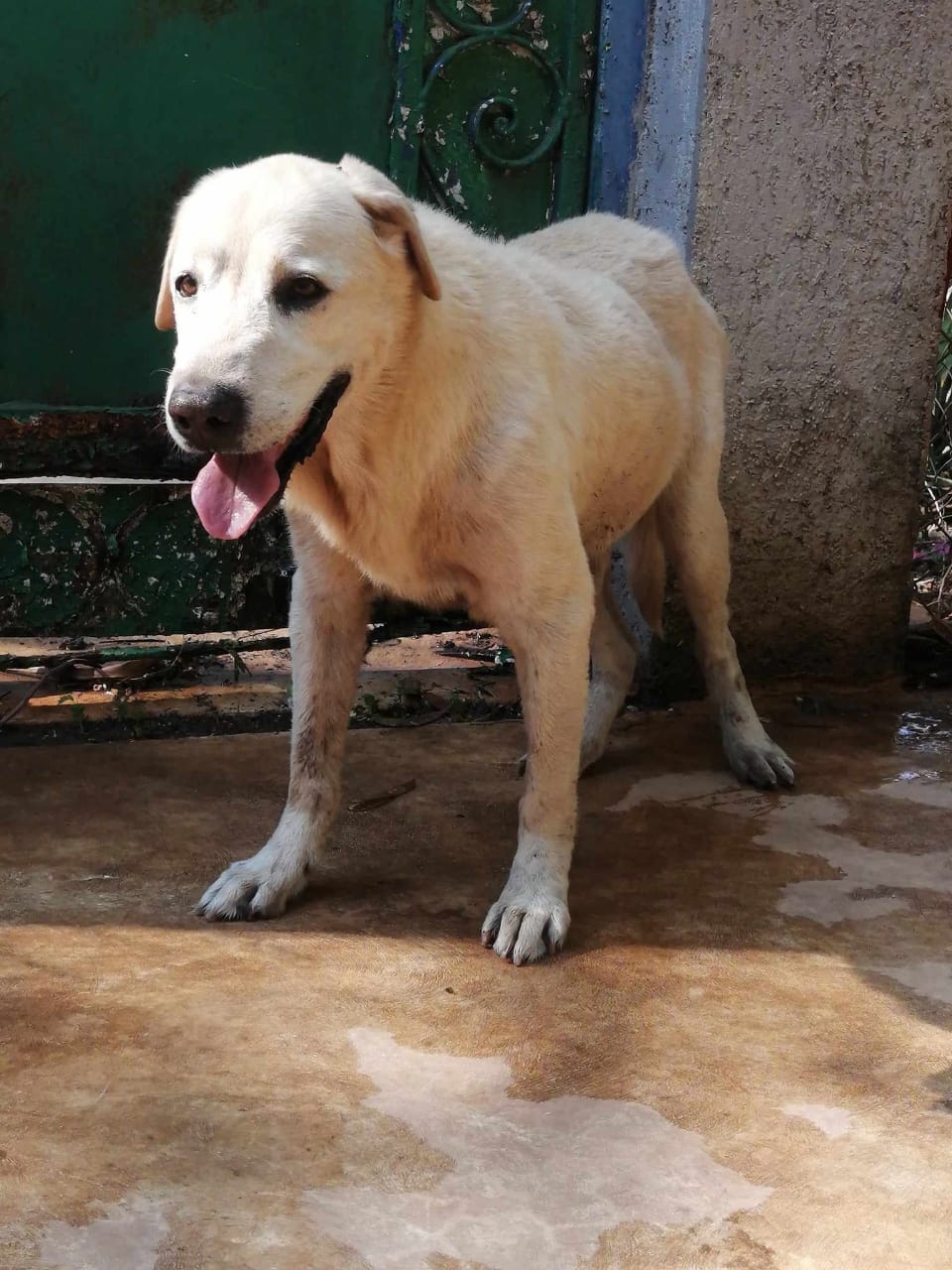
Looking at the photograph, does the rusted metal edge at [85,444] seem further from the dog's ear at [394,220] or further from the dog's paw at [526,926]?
the dog's paw at [526,926]

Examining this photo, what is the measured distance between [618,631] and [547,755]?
1176 mm

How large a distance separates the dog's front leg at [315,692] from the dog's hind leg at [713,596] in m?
1.16

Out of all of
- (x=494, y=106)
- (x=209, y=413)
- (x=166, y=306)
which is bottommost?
(x=209, y=413)

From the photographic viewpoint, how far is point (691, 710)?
473cm

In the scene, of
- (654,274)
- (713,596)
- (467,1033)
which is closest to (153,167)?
(654,274)

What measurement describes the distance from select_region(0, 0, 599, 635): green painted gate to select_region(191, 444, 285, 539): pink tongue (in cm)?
172

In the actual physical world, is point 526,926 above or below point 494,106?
below

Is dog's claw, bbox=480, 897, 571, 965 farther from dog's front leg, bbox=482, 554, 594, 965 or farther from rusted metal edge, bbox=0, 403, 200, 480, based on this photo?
rusted metal edge, bbox=0, 403, 200, 480

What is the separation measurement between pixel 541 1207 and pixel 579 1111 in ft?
0.96

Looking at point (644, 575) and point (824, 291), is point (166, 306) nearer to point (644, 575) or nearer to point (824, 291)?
point (644, 575)

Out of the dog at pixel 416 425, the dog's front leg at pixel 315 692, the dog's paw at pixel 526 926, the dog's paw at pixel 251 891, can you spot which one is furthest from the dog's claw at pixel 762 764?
the dog's paw at pixel 251 891

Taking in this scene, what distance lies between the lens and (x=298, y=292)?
2.62 metres

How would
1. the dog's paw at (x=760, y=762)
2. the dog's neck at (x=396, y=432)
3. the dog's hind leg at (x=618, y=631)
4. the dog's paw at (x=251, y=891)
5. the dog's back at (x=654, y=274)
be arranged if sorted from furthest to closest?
the dog's hind leg at (x=618, y=631) < the dog's paw at (x=760, y=762) < the dog's back at (x=654, y=274) < the dog's paw at (x=251, y=891) < the dog's neck at (x=396, y=432)

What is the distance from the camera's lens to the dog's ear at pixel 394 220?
2744 millimetres
